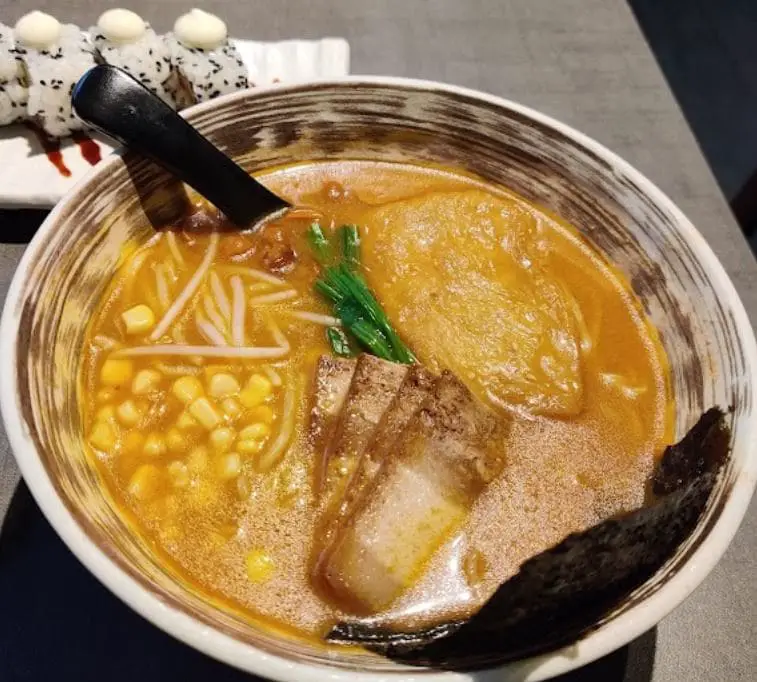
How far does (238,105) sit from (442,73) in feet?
4.66

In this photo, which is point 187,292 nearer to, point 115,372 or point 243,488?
point 115,372

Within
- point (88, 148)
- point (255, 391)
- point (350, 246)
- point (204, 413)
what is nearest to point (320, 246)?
point (350, 246)

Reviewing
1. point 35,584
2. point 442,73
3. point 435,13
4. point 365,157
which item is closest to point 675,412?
point 365,157

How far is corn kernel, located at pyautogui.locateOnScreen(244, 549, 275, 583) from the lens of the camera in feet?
4.83

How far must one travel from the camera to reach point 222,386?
1.77 meters

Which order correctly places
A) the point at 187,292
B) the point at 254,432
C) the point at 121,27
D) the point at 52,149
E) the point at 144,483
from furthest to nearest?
1. the point at 121,27
2. the point at 52,149
3. the point at 187,292
4. the point at 254,432
5. the point at 144,483

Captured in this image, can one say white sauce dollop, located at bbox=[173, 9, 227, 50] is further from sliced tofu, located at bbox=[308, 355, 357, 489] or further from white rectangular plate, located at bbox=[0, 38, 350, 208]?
sliced tofu, located at bbox=[308, 355, 357, 489]

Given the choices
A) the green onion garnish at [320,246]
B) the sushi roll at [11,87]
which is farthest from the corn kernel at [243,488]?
the sushi roll at [11,87]

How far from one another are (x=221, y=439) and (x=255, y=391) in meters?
0.16

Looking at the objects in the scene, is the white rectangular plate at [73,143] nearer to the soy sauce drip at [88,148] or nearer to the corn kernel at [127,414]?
the soy sauce drip at [88,148]

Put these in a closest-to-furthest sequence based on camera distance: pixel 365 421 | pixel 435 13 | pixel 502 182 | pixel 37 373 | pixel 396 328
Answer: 1. pixel 37 373
2. pixel 365 421
3. pixel 396 328
4. pixel 502 182
5. pixel 435 13

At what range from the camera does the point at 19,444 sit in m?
1.28

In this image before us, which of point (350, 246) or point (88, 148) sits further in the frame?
point (88, 148)

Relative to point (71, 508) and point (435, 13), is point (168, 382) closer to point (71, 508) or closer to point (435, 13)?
point (71, 508)
